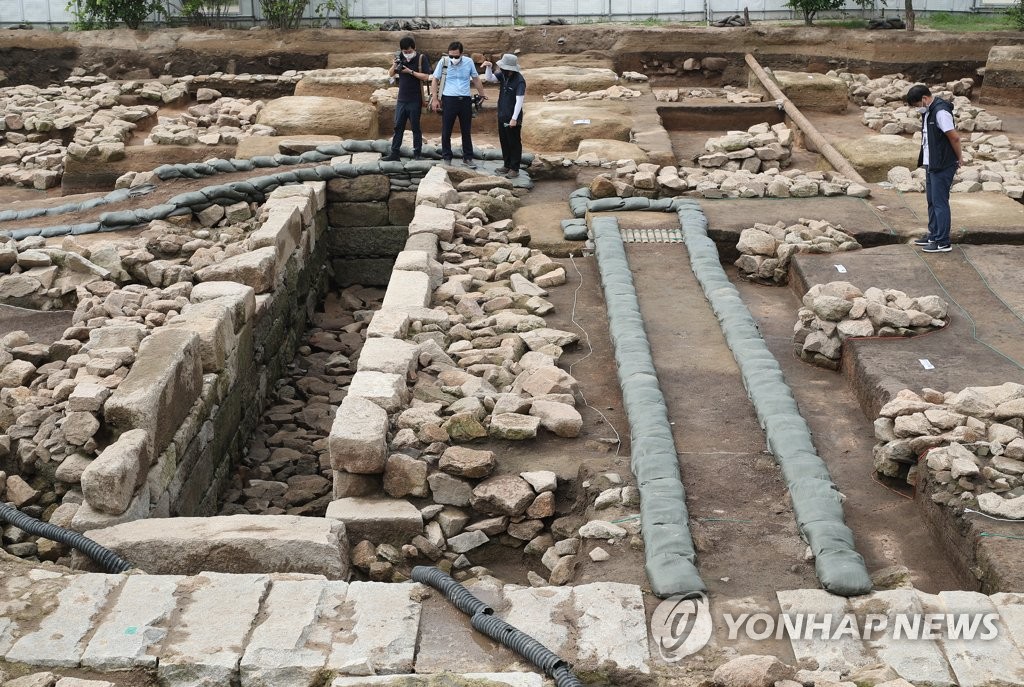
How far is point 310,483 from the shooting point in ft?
26.6

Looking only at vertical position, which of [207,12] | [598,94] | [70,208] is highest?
[207,12]


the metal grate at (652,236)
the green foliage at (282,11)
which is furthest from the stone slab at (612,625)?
the green foliage at (282,11)

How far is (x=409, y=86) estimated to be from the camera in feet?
37.9

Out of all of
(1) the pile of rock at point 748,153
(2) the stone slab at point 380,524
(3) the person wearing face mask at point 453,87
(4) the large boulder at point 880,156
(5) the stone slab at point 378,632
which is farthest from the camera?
(1) the pile of rock at point 748,153

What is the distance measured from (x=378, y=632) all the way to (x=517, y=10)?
1697 cm

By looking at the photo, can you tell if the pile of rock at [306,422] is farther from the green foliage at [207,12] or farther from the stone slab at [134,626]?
the green foliage at [207,12]

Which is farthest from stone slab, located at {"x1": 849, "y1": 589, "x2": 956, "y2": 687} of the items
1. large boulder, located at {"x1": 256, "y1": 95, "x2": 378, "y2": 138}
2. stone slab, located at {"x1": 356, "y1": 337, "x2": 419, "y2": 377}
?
large boulder, located at {"x1": 256, "y1": 95, "x2": 378, "y2": 138}

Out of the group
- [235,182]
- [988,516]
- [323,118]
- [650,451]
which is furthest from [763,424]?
[323,118]

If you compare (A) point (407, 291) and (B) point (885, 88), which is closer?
(A) point (407, 291)

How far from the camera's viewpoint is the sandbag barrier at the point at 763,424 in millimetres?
5059

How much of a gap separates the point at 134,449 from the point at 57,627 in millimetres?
1412

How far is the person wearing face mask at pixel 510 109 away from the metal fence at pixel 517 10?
8541 millimetres

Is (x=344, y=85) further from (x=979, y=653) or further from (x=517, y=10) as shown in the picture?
(x=979, y=653)

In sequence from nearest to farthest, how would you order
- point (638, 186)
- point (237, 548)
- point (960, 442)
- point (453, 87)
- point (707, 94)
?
point (237, 548) < point (960, 442) < point (638, 186) < point (453, 87) < point (707, 94)
